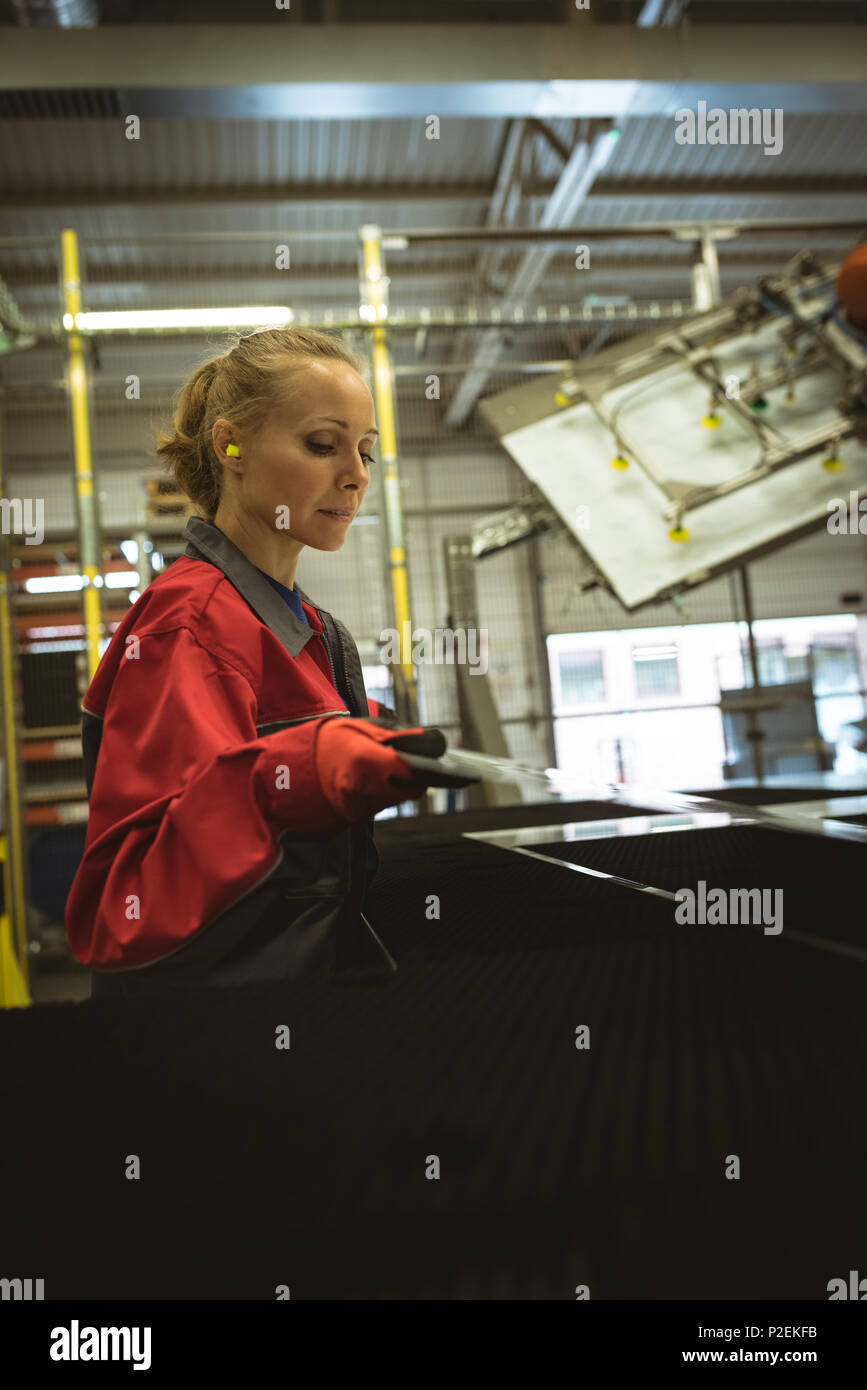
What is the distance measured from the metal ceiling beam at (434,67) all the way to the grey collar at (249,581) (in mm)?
4734

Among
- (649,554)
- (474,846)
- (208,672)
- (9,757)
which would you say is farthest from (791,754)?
(208,672)

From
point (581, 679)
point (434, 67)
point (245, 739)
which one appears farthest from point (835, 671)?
point (245, 739)

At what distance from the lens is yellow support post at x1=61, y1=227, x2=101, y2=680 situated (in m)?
3.58

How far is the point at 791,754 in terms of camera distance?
5.30 m

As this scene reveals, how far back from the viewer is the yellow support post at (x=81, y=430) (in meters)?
3.58

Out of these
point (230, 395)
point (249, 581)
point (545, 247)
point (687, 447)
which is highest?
point (545, 247)

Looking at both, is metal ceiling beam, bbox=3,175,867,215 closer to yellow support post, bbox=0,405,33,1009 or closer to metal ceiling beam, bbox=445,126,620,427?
metal ceiling beam, bbox=445,126,620,427

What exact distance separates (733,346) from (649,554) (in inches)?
27.1

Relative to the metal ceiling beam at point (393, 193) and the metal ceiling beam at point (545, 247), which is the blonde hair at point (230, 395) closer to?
the metal ceiling beam at point (545, 247)

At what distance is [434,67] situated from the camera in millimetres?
4598

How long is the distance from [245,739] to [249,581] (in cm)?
13

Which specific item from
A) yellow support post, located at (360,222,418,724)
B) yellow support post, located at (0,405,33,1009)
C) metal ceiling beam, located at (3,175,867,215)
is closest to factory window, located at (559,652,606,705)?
metal ceiling beam, located at (3,175,867,215)

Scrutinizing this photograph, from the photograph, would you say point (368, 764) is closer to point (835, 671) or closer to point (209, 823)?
point (209, 823)
